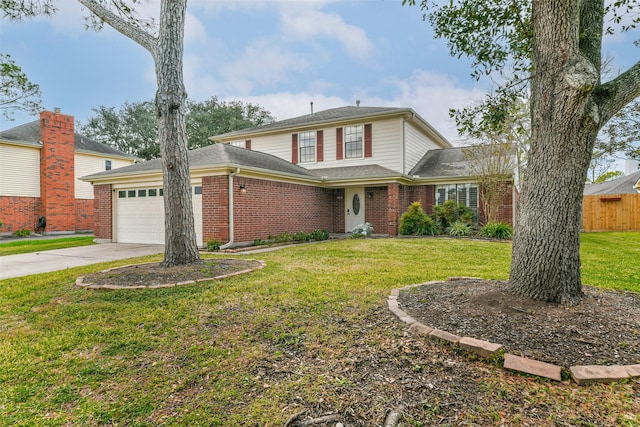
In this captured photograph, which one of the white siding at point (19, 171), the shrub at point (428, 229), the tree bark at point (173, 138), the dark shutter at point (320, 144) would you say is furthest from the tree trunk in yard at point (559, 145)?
the white siding at point (19, 171)

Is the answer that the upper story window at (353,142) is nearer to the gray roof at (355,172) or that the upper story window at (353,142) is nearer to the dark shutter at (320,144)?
the gray roof at (355,172)

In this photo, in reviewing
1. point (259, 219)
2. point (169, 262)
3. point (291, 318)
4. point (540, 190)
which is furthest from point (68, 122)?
point (540, 190)

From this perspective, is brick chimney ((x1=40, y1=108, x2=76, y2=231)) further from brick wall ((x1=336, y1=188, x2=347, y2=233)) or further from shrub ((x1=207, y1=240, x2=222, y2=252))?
brick wall ((x1=336, y1=188, x2=347, y2=233))

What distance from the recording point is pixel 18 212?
641 inches

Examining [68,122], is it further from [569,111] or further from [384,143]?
[569,111]

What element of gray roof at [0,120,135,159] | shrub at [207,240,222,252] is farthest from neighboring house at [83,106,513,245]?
gray roof at [0,120,135,159]

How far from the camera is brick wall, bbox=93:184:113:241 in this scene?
12.3 m

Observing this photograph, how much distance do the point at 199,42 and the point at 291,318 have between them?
39.0 feet

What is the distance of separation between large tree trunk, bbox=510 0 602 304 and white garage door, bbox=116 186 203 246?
1108 cm

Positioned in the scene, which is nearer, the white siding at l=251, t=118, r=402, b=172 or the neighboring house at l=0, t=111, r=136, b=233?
the white siding at l=251, t=118, r=402, b=172

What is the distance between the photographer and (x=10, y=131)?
58.1 ft

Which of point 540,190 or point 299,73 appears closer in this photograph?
point 540,190

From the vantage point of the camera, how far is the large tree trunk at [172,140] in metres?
5.78

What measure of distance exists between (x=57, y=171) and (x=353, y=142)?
16019 millimetres
